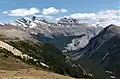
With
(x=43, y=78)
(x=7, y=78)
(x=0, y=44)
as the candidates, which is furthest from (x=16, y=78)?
(x=0, y=44)

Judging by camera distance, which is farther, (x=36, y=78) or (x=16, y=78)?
(x=36, y=78)

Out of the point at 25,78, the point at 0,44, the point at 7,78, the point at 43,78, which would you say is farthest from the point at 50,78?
the point at 0,44

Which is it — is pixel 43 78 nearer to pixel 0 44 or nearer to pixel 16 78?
pixel 16 78

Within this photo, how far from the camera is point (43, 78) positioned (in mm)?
52094

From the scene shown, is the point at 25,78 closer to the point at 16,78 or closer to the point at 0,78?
the point at 16,78

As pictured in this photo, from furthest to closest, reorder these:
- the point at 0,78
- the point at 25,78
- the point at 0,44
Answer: the point at 0,44, the point at 25,78, the point at 0,78

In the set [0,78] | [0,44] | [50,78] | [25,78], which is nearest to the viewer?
[0,78]

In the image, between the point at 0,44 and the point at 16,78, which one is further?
the point at 0,44

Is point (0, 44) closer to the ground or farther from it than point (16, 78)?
farther from it

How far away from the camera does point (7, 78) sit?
153 feet

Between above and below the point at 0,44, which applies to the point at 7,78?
below

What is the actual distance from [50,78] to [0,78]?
10.4 m

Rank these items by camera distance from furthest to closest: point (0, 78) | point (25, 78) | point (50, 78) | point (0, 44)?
point (0, 44)
point (50, 78)
point (25, 78)
point (0, 78)

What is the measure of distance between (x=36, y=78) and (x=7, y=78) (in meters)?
6.32
